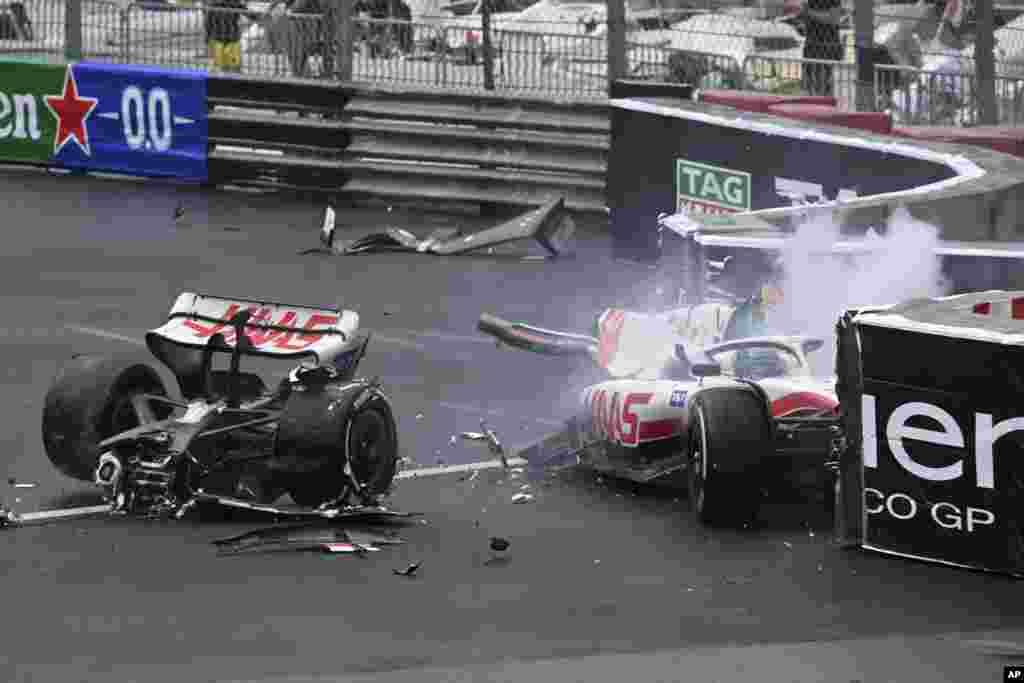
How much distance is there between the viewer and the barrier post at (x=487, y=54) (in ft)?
66.6

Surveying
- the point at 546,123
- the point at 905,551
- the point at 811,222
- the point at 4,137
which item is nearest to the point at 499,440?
the point at 811,222

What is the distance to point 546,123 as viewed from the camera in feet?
66.6

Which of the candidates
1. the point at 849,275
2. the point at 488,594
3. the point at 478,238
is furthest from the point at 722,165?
the point at 488,594

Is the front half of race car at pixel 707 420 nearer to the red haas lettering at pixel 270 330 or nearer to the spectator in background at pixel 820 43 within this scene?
the red haas lettering at pixel 270 330

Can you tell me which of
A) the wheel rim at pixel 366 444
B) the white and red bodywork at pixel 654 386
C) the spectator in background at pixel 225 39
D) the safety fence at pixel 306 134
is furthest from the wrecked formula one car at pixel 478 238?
the wheel rim at pixel 366 444

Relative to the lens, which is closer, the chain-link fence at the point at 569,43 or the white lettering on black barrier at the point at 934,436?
the white lettering on black barrier at the point at 934,436

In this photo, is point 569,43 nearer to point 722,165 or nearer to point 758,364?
point 722,165

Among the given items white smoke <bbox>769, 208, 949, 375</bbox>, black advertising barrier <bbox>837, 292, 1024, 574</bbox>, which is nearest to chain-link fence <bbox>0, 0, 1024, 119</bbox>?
white smoke <bbox>769, 208, 949, 375</bbox>

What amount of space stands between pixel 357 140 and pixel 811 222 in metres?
9.88

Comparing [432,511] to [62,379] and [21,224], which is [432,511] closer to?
[62,379]

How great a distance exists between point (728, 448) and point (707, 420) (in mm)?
154

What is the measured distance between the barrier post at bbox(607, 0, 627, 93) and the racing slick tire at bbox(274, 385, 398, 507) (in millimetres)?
10671

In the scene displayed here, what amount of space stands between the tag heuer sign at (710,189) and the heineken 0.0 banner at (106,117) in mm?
6665

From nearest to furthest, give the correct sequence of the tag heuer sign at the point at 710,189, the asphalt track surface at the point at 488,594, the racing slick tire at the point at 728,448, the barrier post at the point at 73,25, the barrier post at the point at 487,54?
the asphalt track surface at the point at 488,594
the racing slick tire at the point at 728,448
the tag heuer sign at the point at 710,189
the barrier post at the point at 487,54
the barrier post at the point at 73,25
